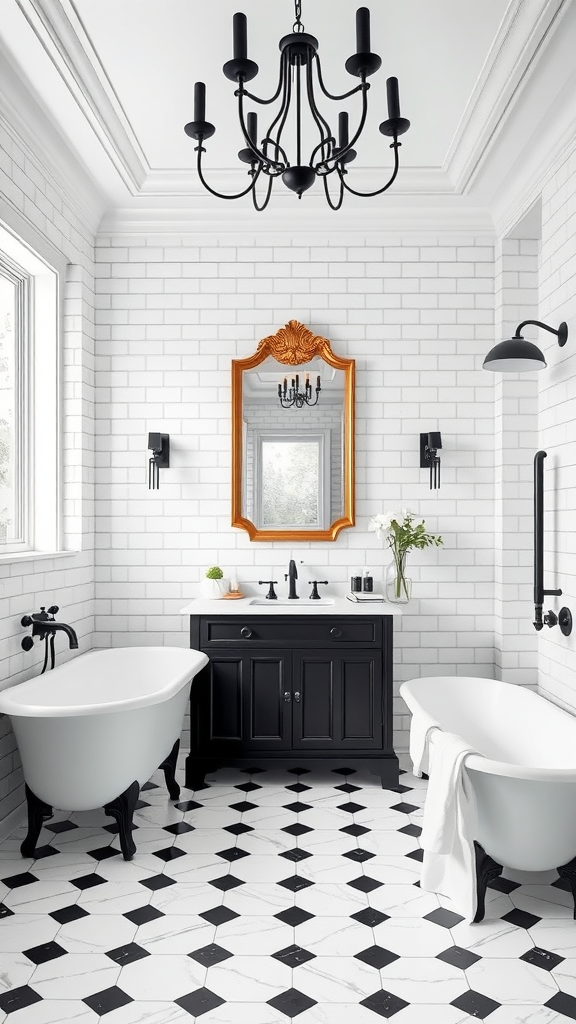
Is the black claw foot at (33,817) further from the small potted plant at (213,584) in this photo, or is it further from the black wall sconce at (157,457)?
the black wall sconce at (157,457)

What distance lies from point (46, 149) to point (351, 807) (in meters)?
3.61

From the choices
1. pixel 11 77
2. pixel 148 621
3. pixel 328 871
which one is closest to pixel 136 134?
pixel 11 77

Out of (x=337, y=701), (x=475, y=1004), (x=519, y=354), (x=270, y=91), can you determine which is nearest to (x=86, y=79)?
(x=270, y=91)

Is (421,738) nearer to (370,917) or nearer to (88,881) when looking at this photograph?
(370,917)

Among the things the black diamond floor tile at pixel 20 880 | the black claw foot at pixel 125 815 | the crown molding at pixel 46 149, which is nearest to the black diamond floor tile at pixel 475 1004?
the black claw foot at pixel 125 815

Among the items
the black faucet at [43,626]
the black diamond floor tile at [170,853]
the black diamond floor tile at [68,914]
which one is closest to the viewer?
the black diamond floor tile at [68,914]

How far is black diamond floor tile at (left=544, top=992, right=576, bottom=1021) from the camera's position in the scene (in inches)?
84.3

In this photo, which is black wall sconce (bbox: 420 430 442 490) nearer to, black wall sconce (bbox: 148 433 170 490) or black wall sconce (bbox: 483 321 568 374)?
black wall sconce (bbox: 483 321 568 374)

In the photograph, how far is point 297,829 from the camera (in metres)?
3.44

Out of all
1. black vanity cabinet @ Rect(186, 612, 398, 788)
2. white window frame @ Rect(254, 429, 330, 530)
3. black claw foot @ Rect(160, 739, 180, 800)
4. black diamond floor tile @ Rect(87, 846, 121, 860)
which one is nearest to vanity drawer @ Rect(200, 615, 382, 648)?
black vanity cabinet @ Rect(186, 612, 398, 788)

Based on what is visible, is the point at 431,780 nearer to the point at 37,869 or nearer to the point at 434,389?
the point at 37,869

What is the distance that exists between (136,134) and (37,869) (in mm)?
3474

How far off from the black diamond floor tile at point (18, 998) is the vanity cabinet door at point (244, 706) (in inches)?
70.5

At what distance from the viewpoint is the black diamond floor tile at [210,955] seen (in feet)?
7.88
